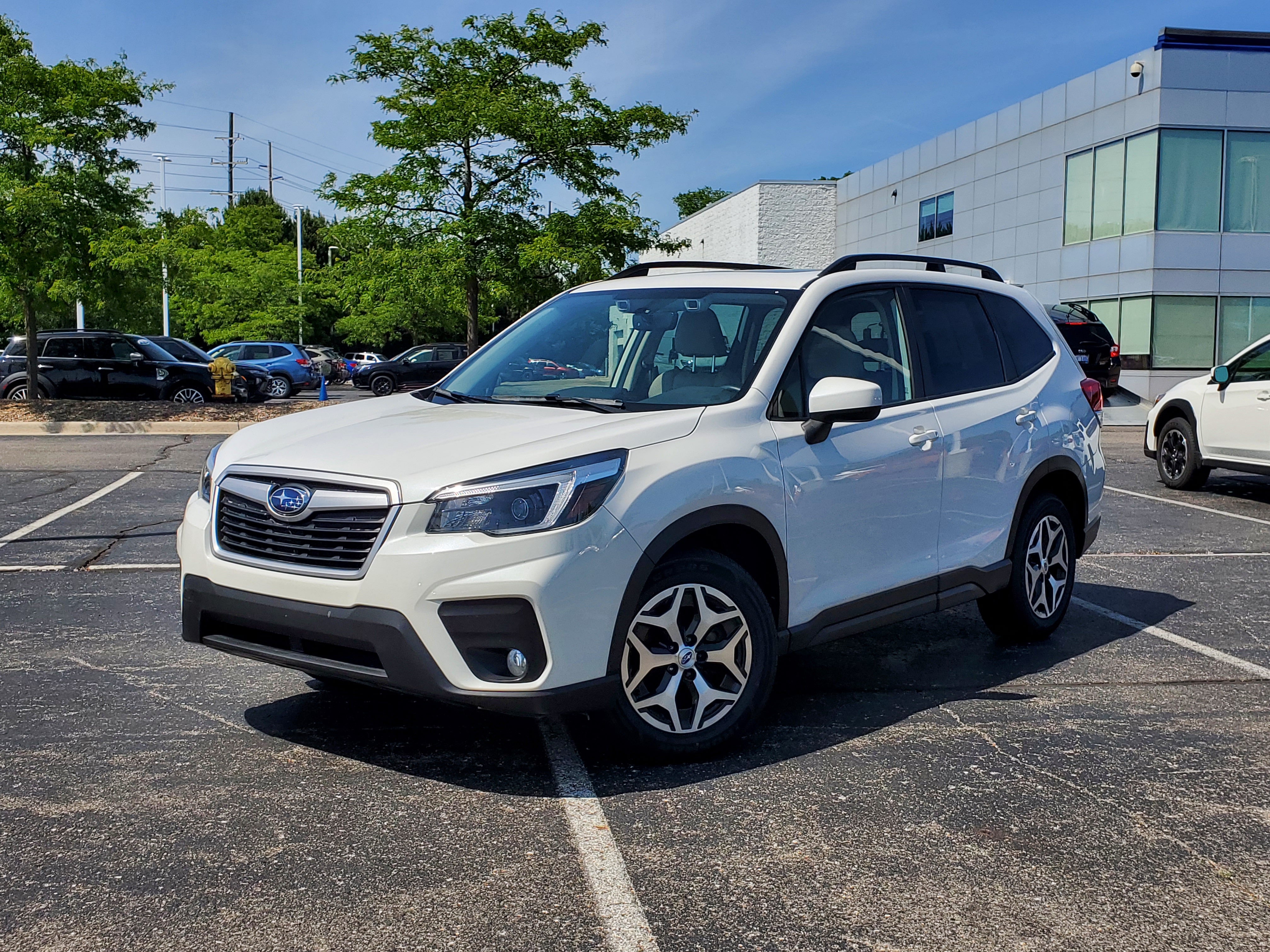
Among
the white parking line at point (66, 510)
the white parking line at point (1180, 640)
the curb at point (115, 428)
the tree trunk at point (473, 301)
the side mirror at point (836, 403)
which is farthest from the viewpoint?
the tree trunk at point (473, 301)

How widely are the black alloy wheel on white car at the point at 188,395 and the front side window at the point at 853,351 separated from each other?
70.8ft

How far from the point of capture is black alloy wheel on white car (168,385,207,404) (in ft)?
81.3

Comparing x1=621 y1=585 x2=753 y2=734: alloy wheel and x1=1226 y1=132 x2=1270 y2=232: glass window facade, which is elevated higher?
x1=1226 y1=132 x2=1270 y2=232: glass window facade

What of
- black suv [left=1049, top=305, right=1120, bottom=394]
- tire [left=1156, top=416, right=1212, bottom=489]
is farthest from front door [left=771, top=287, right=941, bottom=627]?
black suv [left=1049, top=305, right=1120, bottom=394]

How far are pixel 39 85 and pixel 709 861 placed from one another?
70.8ft

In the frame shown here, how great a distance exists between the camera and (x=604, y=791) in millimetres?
4066

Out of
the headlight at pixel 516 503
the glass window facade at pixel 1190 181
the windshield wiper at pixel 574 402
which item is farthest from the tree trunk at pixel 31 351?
the glass window facade at pixel 1190 181

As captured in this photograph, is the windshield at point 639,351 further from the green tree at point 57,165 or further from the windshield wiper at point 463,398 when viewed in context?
the green tree at point 57,165

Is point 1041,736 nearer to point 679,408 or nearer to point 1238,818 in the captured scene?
point 1238,818

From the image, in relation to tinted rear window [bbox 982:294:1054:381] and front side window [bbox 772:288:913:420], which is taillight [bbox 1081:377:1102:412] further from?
front side window [bbox 772:288:913:420]

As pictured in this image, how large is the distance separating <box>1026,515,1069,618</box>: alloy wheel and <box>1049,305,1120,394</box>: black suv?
17.2m

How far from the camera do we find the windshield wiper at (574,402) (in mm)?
4535

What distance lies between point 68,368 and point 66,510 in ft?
47.8

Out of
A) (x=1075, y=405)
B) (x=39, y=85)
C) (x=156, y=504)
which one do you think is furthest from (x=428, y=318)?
(x=1075, y=405)
